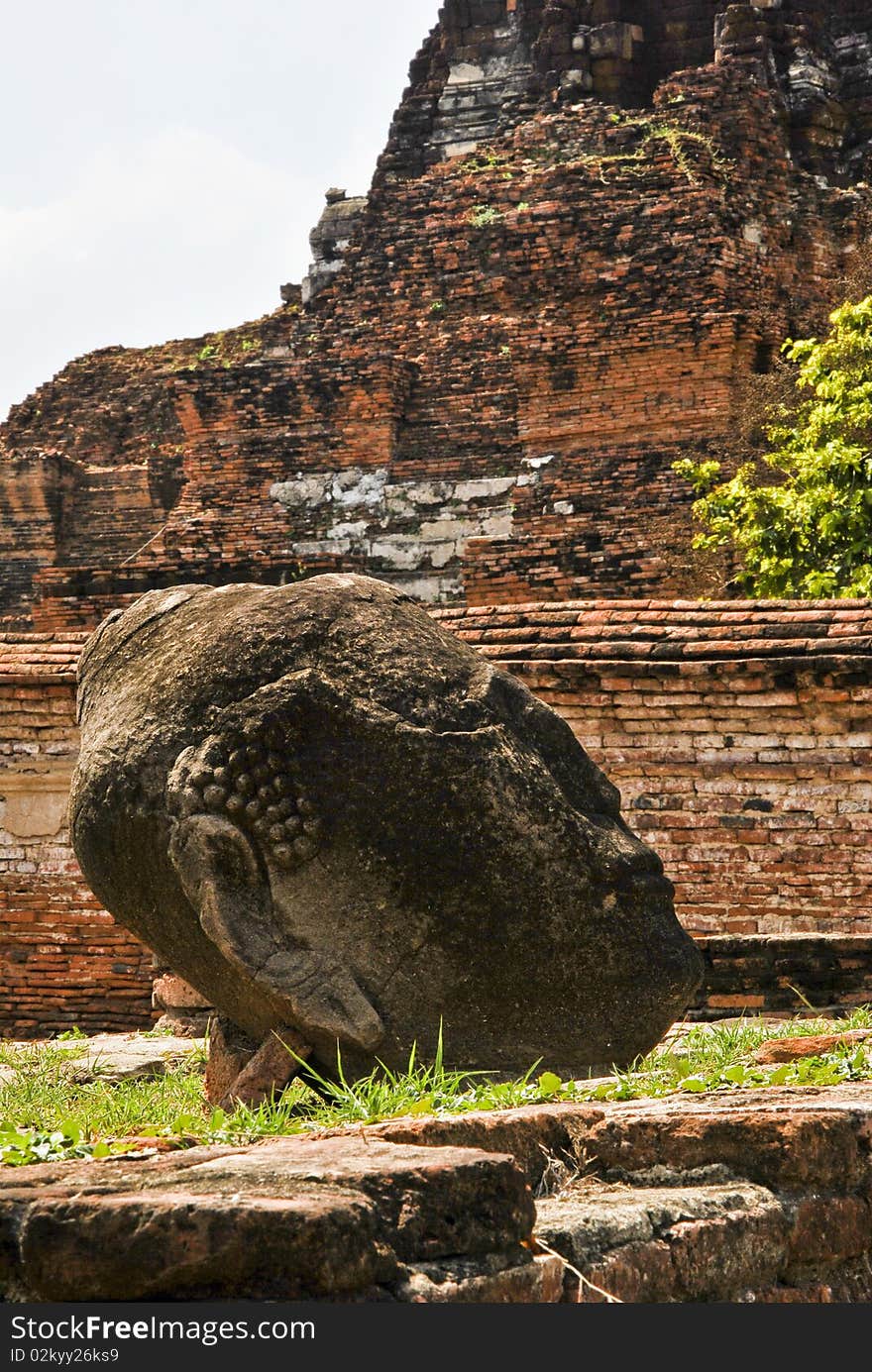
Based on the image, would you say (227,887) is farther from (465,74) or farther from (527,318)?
(465,74)

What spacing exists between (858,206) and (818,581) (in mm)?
9554

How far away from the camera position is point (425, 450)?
18.2 m

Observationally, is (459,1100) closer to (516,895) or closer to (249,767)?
(516,895)

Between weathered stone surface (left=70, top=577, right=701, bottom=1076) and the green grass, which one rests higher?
weathered stone surface (left=70, top=577, right=701, bottom=1076)

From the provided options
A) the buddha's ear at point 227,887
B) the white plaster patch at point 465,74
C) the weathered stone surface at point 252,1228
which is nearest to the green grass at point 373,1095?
the buddha's ear at point 227,887

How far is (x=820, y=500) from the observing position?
38.4 ft

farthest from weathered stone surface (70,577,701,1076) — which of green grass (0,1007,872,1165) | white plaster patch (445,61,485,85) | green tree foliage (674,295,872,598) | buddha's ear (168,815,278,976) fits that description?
white plaster patch (445,61,485,85)

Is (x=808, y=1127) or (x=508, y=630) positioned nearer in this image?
(x=808, y=1127)

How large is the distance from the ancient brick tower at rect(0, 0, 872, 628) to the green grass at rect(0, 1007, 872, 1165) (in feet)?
29.9

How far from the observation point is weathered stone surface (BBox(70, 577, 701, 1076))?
3941 millimetres

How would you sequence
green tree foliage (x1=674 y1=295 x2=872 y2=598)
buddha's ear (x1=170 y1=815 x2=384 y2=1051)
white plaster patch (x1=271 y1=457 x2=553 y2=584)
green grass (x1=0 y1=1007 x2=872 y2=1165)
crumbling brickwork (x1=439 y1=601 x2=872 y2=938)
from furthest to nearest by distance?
white plaster patch (x1=271 y1=457 x2=553 y2=584), green tree foliage (x1=674 y1=295 x2=872 y2=598), crumbling brickwork (x1=439 y1=601 x2=872 y2=938), buddha's ear (x1=170 y1=815 x2=384 y2=1051), green grass (x1=0 y1=1007 x2=872 y2=1165)

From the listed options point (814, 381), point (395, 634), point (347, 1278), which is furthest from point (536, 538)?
point (347, 1278)

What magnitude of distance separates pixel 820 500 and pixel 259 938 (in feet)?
28.0

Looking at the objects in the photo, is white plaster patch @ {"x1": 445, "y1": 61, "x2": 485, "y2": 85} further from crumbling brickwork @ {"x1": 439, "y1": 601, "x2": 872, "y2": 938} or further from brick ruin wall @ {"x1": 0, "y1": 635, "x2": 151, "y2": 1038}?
crumbling brickwork @ {"x1": 439, "y1": 601, "x2": 872, "y2": 938}
